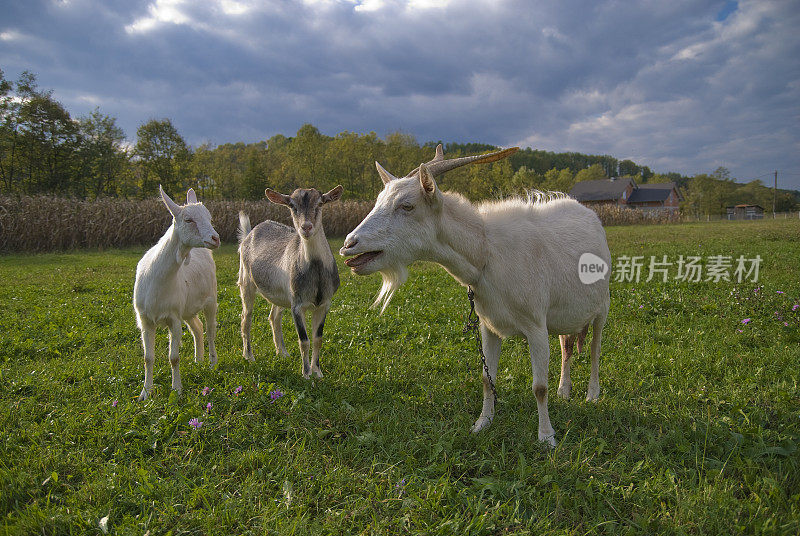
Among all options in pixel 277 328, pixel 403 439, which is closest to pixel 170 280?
pixel 277 328

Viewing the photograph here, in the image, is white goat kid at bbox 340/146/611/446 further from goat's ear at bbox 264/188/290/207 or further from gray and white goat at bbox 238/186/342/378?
goat's ear at bbox 264/188/290/207

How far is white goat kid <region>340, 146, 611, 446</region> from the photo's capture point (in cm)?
294

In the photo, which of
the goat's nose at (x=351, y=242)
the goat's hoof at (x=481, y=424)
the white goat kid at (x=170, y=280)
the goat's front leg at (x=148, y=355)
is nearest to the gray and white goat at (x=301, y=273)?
the white goat kid at (x=170, y=280)

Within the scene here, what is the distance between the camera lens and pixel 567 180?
74938 mm

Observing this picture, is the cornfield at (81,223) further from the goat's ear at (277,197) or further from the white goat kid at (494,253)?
the white goat kid at (494,253)

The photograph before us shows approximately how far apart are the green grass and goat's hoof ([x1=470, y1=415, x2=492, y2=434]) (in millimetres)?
108

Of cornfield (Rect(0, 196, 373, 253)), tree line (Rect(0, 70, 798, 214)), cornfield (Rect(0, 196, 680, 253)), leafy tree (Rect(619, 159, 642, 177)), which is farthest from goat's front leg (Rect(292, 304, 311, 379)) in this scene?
leafy tree (Rect(619, 159, 642, 177))

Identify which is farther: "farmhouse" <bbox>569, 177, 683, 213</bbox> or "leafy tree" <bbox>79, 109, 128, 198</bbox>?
"farmhouse" <bbox>569, 177, 683, 213</bbox>

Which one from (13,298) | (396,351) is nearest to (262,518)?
(396,351)

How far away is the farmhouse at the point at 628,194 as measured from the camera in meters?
78.1

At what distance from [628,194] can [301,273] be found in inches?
3547

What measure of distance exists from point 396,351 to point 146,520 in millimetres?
3458

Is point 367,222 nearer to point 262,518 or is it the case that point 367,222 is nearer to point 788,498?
→ point 262,518

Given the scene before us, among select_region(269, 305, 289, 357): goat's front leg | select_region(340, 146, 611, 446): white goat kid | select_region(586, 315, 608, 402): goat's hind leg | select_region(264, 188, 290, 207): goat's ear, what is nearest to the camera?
select_region(340, 146, 611, 446): white goat kid
